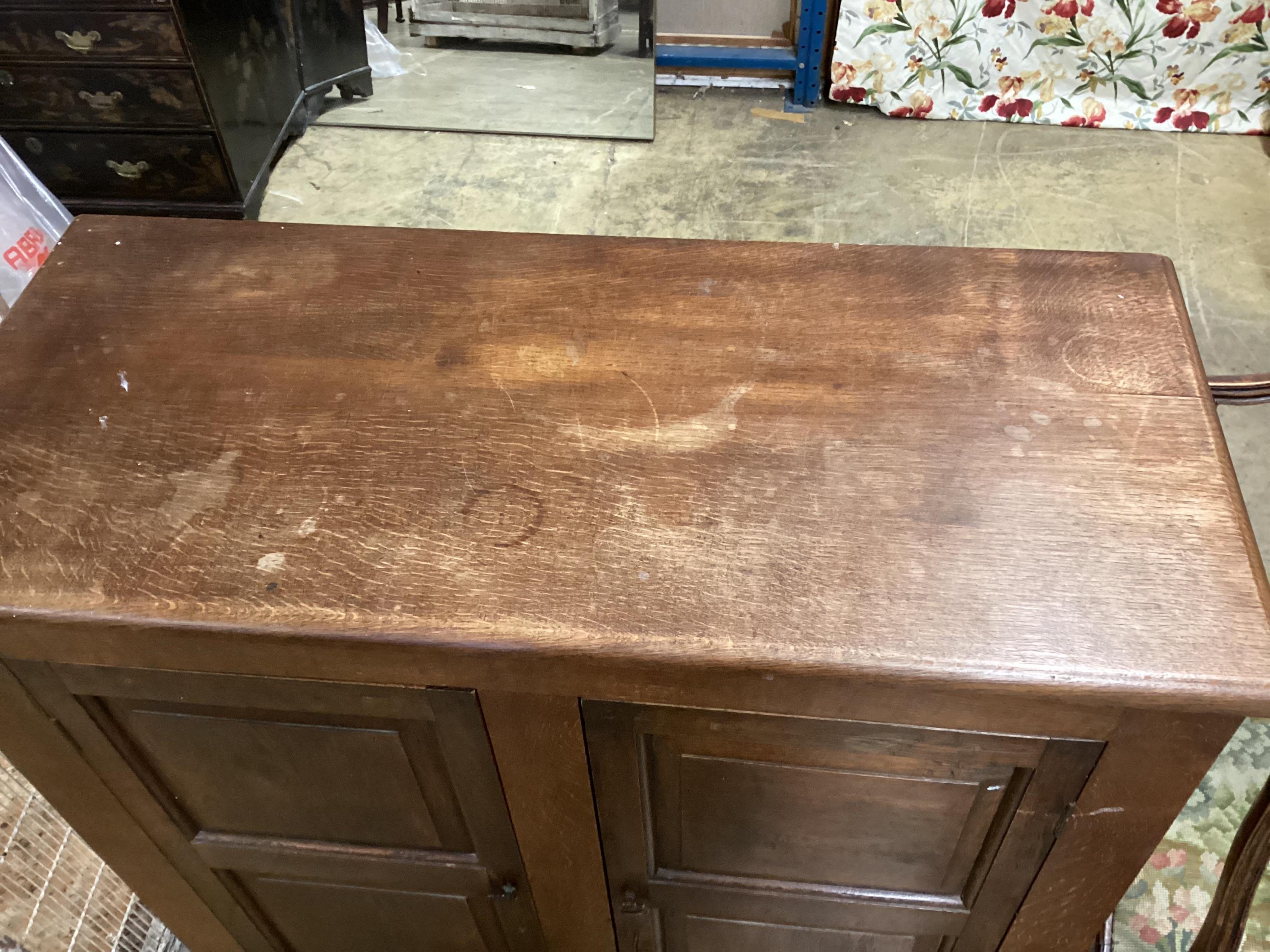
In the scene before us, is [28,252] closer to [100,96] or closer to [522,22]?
[100,96]

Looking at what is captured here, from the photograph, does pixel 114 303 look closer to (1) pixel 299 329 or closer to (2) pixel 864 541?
(1) pixel 299 329

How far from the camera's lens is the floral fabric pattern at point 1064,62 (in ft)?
8.44

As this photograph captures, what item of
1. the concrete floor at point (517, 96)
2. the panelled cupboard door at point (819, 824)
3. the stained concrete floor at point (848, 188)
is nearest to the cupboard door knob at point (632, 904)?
the panelled cupboard door at point (819, 824)

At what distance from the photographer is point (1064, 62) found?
2.68m

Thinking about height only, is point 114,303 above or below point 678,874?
above

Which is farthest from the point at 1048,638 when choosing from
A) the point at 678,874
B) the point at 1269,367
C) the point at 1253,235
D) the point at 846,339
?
the point at 1253,235

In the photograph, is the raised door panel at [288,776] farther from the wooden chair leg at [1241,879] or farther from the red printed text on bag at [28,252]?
the red printed text on bag at [28,252]

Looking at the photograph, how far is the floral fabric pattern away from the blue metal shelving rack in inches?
2.6

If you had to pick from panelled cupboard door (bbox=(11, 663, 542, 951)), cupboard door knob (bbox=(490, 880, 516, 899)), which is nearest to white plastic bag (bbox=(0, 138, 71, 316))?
panelled cupboard door (bbox=(11, 663, 542, 951))

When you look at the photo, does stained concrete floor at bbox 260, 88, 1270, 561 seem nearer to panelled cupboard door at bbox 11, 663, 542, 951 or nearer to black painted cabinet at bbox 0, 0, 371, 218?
black painted cabinet at bbox 0, 0, 371, 218

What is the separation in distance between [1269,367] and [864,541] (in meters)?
1.79

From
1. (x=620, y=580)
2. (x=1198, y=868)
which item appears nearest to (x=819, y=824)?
(x=620, y=580)

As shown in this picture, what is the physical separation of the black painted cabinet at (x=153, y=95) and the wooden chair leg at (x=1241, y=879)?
229 cm

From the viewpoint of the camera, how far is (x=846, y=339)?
0.92m
